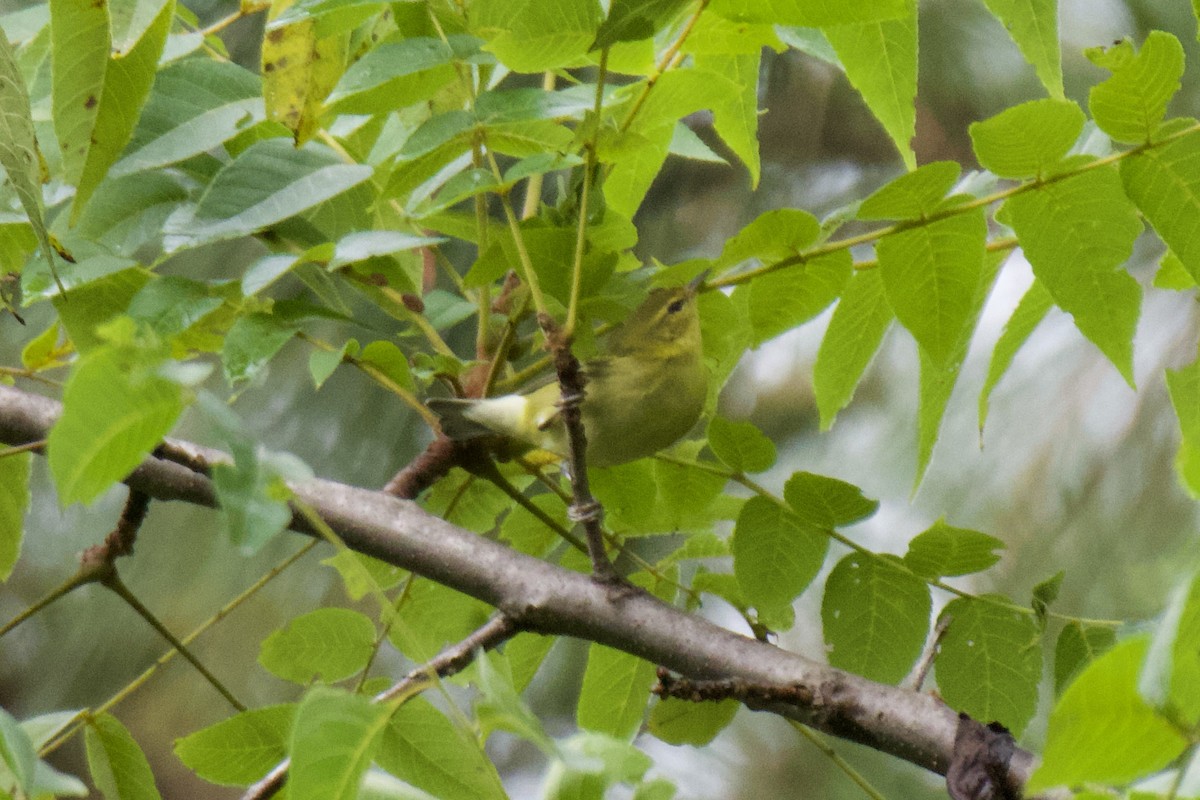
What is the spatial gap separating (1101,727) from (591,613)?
659mm

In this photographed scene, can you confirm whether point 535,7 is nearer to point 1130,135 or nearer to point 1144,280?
point 1130,135

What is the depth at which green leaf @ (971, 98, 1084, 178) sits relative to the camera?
1019 mm

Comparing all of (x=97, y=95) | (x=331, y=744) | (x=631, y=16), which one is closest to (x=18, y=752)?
(x=331, y=744)

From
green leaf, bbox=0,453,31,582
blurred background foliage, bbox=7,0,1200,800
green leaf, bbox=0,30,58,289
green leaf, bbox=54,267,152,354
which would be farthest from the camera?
blurred background foliage, bbox=7,0,1200,800

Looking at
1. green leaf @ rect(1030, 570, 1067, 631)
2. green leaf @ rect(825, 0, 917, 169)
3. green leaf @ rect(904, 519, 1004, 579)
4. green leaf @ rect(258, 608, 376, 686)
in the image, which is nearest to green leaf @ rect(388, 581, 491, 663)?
green leaf @ rect(258, 608, 376, 686)

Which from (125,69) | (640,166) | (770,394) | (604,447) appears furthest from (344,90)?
(770,394)

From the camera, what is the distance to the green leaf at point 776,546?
46.7 inches

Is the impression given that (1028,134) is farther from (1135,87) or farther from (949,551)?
(949,551)

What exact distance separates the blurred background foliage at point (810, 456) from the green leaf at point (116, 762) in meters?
1.19

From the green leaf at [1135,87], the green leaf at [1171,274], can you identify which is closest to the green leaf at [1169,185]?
the green leaf at [1135,87]

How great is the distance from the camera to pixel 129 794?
1144 mm

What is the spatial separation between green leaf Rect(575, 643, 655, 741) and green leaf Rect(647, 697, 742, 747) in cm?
3

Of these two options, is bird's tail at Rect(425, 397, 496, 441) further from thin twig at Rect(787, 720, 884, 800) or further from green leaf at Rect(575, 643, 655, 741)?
thin twig at Rect(787, 720, 884, 800)

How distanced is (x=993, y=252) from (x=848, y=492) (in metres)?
0.34
